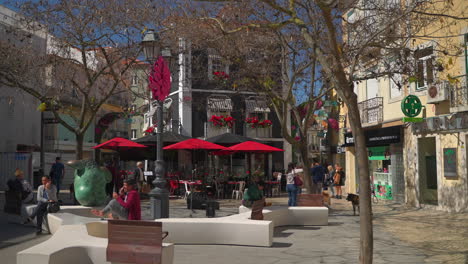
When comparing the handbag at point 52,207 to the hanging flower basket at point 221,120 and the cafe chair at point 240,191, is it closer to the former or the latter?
the cafe chair at point 240,191

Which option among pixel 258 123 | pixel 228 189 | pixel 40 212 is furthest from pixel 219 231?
pixel 258 123

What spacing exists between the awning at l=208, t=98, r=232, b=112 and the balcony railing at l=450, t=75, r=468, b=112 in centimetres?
1838

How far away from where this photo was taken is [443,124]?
56.1ft

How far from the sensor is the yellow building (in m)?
16.3

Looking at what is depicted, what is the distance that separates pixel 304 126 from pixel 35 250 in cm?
1013

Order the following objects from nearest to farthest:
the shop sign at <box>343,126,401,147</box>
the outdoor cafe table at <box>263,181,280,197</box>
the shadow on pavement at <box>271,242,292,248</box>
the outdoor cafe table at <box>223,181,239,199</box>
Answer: the shadow on pavement at <box>271,242,292,248</box>
the shop sign at <box>343,126,401,147</box>
the outdoor cafe table at <box>223,181,239,199</box>
the outdoor cafe table at <box>263,181,280,197</box>

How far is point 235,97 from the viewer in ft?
112

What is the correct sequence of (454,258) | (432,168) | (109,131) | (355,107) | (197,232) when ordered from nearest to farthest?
1. (355,107)
2. (454,258)
3. (197,232)
4. (432,168)
5. (109,131)

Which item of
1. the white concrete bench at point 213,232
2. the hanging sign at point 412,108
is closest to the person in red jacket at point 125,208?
the white concrete bench at point 213,232

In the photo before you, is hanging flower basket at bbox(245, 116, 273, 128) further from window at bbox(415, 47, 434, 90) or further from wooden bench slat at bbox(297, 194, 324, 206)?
wooden bench slat at bbox(297, 194, 324, 206)

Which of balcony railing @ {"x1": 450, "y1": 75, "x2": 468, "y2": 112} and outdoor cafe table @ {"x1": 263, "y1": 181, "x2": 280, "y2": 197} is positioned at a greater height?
balcony railing @ {"x1": 450, "y1": 75, "x2": 468, "y2": 112}

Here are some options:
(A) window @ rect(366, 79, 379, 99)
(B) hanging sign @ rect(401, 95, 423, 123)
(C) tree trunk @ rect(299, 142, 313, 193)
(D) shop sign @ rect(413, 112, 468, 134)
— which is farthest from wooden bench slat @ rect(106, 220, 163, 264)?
(A) window @ rect(366, 79, 379, 99)

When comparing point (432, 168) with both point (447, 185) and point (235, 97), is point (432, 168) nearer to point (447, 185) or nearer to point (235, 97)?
point (447, 185)

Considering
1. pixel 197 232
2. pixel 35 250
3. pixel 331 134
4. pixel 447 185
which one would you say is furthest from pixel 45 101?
pixel 331 134
